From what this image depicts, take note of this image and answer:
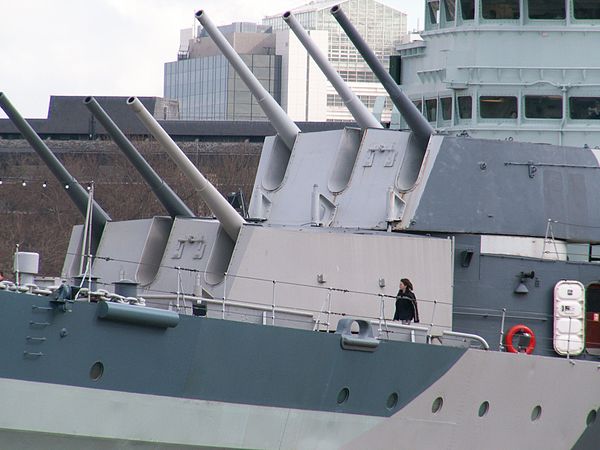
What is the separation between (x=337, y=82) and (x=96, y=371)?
672 cm

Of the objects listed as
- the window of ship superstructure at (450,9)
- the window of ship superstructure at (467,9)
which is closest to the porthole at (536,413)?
the window of ship superstructure at (467,9)

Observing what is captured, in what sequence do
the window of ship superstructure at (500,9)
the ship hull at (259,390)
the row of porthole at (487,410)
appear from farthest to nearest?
1. the window of ship superstructure at (500,9)
2. the row of porthole at (487,410)
3. the ship hull at (259,390)

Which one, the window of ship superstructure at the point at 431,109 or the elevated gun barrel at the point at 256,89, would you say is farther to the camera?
the window of ship superstructure at the point at 431,109

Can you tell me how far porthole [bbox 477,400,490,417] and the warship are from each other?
0.10m

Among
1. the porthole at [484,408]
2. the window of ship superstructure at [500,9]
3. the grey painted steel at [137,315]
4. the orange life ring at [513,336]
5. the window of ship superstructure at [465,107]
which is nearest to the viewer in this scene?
the grey painted steel at [137,315]

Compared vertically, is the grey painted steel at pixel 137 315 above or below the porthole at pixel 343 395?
above

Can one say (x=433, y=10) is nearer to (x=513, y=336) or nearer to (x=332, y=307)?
(x=513, y=336)

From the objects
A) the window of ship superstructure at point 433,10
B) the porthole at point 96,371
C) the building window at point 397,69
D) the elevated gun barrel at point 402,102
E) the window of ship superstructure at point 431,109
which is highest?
the window of ship superstructure at point 433,10

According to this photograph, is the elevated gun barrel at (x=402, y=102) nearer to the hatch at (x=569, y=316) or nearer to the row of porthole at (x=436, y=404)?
the hatch at (x=569, y=316)

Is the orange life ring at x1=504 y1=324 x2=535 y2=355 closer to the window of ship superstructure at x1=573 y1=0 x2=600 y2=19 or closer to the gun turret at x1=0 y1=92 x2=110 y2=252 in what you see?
the window of ship superstructure at x1=573 y1=0 x2=600 y2=19

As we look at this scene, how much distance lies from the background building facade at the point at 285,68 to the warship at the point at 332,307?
80727mm

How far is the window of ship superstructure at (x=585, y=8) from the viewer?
70.0ft

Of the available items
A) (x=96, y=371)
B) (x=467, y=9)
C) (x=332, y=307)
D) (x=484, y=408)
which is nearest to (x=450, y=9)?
(x=467, y=9)

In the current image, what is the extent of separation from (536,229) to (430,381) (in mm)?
2783
